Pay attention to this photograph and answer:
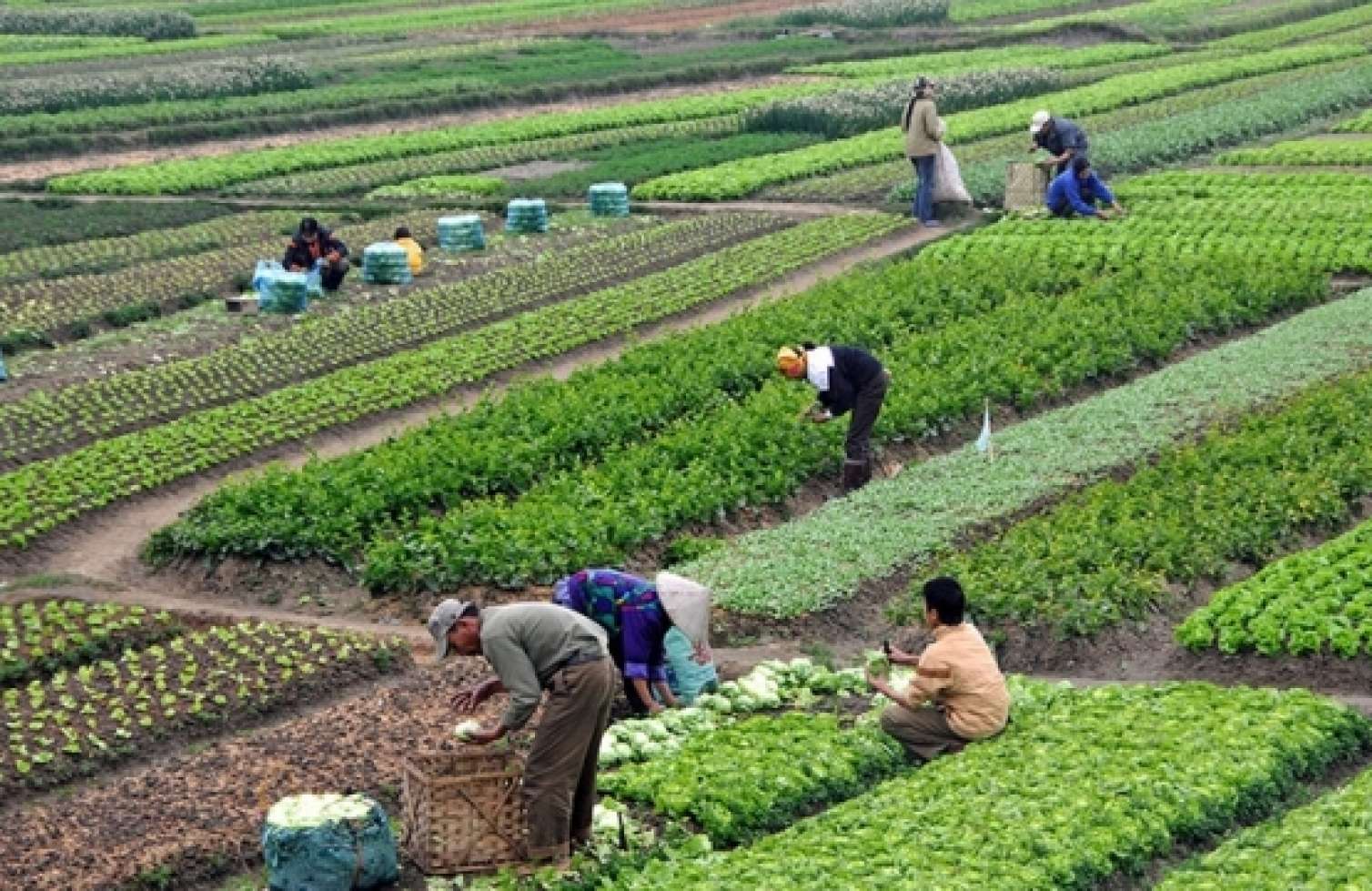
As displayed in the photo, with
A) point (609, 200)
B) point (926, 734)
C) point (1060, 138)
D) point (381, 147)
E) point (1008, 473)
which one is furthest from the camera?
point (381, 147)

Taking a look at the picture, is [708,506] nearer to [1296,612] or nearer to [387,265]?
→ [1296,612]

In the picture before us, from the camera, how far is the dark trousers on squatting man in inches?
904

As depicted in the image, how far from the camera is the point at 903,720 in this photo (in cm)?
1617

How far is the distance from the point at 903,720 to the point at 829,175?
29.1m

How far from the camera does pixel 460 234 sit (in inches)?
1484

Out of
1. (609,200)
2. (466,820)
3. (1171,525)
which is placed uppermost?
(466,820)

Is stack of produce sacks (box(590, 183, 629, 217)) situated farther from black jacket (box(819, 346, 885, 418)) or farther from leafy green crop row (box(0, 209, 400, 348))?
black jacket (box(819, 346, 885, 418))

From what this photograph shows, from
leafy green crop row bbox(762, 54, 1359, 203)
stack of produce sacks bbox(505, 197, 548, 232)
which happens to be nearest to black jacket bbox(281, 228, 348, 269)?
stack of produce sacks bbox(505, 197, 548, 232)

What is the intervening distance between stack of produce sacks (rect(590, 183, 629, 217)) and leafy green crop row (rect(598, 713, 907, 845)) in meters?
24.9

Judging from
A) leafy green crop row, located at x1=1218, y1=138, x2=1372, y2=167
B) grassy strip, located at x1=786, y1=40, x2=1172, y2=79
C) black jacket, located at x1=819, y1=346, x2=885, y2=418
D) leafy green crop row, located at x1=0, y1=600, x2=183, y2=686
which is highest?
black jacket, located at x1=819, y1=346, x2=885, y2=418

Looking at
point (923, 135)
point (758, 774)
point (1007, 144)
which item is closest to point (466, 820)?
point (758, 774)

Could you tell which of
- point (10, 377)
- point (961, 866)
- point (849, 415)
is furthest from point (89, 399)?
point (961, 866)

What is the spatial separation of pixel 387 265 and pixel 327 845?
70.9 ft

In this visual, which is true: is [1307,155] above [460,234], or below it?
below
